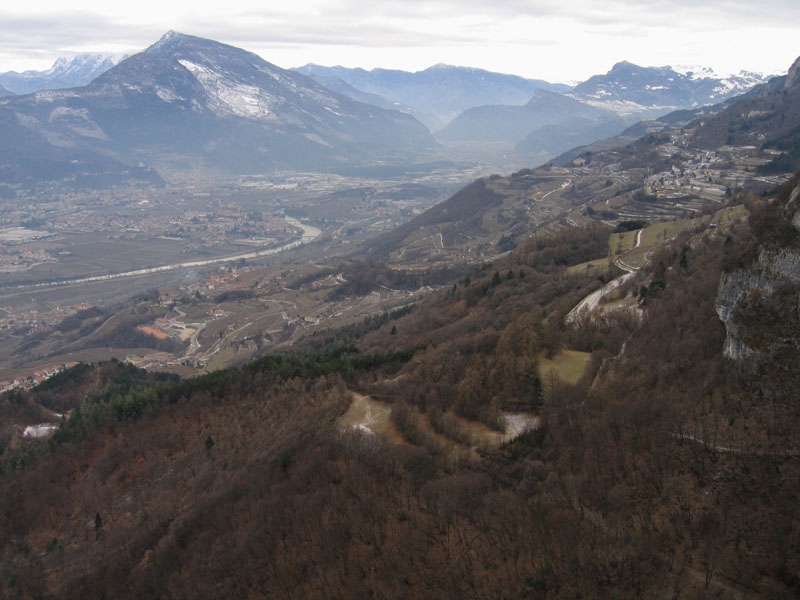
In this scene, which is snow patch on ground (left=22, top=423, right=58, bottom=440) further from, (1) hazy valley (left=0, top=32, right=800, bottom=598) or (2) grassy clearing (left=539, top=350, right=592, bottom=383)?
(2) grassy clearing (left=539, top=350, right=592, bottom=383)

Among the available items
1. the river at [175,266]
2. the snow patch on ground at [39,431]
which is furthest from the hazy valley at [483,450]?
the river at [175,266]

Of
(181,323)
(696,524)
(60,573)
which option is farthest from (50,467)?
(181,323)

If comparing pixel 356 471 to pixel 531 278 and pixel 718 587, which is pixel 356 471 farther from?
pixel 531 278

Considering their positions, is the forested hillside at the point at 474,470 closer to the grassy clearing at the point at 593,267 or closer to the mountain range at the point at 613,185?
the grassy clearing at the point at 593,267

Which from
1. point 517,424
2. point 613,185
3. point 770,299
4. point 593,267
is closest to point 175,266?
point 613,185

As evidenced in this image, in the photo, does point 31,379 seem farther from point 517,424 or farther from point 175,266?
point 175,266

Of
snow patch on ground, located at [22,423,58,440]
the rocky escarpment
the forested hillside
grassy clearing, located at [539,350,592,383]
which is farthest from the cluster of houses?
the rocky escarpment
